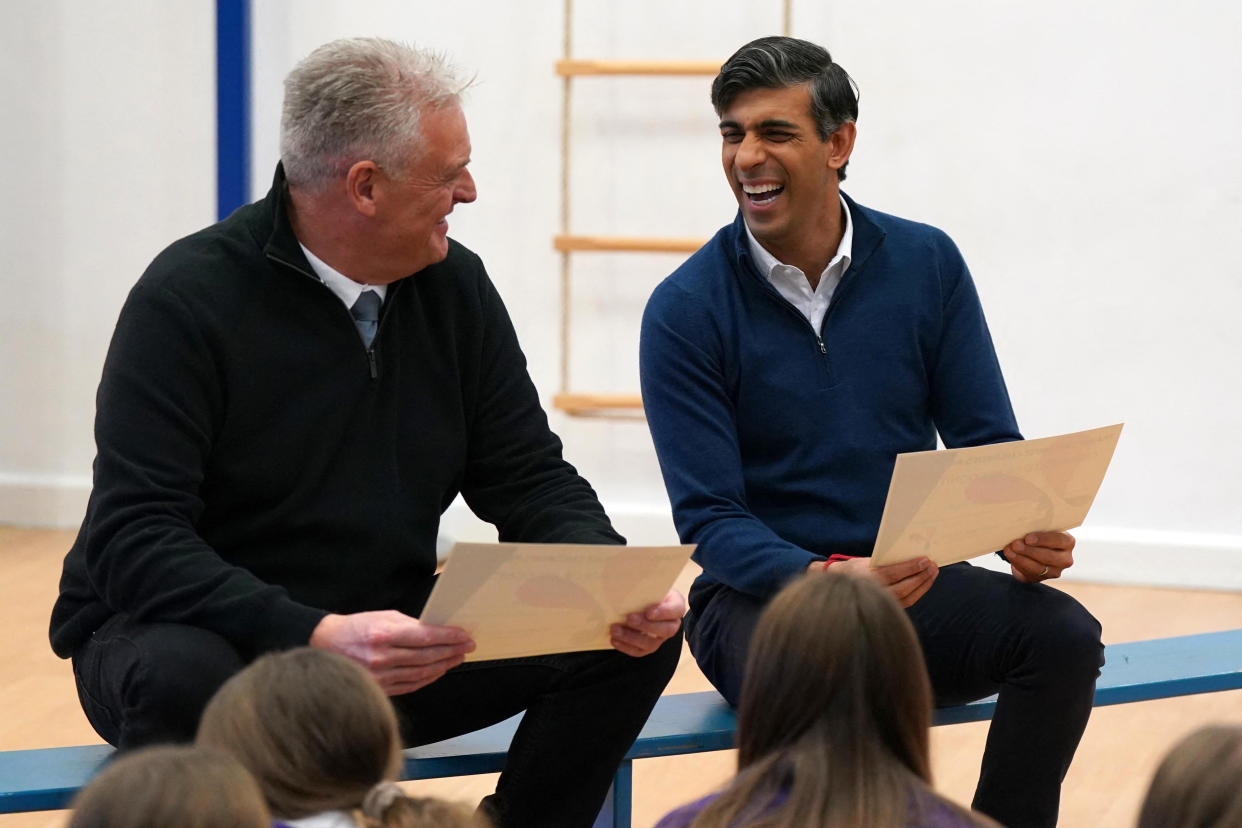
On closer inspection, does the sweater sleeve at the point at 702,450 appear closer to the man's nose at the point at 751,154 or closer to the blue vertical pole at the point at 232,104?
the man's nose at the point at 751,154

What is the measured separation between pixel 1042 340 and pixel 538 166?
1427mm

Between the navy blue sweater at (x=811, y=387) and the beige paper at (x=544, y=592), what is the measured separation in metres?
0.32

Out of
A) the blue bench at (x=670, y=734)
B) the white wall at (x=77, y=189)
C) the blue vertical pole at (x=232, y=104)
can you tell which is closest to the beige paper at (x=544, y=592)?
the blue bench at (x=670, y=734)

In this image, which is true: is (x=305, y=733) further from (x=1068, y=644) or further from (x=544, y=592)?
(x=1068, y=644)

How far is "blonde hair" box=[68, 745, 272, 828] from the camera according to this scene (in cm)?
93

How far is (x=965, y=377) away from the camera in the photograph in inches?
82.3

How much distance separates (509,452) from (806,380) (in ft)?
1.37

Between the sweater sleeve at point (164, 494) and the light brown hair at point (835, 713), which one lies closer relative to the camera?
the light brown hair at point (835, 713)

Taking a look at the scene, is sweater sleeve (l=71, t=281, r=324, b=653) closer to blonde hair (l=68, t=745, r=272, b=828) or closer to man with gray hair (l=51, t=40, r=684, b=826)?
man with gray hair (l=51, t=40, r=684, b=826)

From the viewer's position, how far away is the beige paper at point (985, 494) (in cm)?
169

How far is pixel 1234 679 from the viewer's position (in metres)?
2.16

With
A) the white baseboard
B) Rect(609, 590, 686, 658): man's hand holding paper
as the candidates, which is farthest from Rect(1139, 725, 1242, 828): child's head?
the white baseboard

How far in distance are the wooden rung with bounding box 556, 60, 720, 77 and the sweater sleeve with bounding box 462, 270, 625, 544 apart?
2.05 metres

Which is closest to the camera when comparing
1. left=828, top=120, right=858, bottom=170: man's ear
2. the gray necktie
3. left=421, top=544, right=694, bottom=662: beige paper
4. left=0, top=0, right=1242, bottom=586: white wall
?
left=421, top=544, right=694, bottom=662: beige paper
